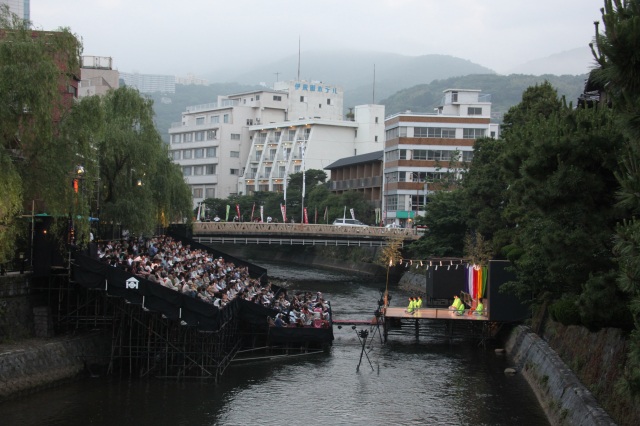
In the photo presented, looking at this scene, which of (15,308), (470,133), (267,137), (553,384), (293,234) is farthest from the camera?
(267,137)

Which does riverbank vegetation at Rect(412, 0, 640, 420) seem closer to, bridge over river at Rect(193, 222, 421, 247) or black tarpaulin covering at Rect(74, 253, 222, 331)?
black tarpaulin covering at Rect(74, 253, 222, 331)

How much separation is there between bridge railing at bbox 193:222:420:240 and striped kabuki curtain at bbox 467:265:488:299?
101ft

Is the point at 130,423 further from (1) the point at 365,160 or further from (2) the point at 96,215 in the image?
(1) the point at 365,160

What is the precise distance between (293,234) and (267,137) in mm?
65585

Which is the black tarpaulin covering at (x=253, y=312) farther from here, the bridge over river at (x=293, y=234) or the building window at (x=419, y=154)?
the building window at (x=419, y=154)

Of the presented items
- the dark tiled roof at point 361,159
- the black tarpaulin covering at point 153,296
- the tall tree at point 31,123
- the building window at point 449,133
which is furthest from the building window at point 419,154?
the black tarpaulin covering at point 153,296

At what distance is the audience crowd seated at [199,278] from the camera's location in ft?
108

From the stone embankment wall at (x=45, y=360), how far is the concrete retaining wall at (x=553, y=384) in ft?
55.5

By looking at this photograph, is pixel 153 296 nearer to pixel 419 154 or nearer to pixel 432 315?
pixel 432 315

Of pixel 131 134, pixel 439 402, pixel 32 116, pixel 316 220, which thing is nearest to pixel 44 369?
pixel 32 116

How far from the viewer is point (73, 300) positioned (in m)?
32.9

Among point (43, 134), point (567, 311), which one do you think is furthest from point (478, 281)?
point (43, 134)

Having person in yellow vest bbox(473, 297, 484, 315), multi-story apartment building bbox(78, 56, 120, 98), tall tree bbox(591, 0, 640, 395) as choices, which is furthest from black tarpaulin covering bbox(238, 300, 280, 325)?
multi-story apartment building bbox(78, 56, 120, 98)

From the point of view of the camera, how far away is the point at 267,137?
142 m
